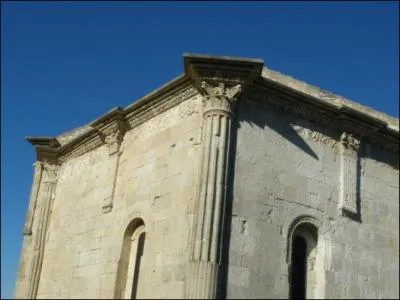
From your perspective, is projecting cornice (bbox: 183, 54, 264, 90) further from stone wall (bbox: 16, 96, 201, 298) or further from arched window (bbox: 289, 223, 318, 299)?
arched window (bbox: 289, 223, 318, 299)

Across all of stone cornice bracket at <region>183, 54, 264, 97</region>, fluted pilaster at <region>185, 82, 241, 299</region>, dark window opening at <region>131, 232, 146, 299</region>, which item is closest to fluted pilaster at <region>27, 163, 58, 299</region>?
dark window opening at <region>131, 232, 146, 299</region>

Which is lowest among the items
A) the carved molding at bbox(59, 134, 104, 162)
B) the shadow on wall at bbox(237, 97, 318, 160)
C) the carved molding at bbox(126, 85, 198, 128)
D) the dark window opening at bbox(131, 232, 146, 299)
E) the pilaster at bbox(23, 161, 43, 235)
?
the dark window opening at bbox(131, 232, 146, 299)

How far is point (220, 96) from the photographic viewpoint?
33.8 ft

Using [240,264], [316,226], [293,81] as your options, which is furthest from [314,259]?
[293,81]

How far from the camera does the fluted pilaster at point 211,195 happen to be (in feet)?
30.2

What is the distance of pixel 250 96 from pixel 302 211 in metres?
2.24

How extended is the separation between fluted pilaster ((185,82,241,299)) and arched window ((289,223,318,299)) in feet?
5.85

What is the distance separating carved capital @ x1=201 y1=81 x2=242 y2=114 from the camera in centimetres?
1030

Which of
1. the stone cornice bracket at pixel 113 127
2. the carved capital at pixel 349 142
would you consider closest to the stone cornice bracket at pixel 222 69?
the carved capital at pixel 349 142

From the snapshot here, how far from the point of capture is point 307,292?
10664 mm

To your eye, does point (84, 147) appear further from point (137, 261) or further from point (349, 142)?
point (349, 142)

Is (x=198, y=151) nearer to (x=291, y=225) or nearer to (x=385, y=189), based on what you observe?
(x=291, y=225)

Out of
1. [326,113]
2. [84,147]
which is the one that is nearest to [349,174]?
[326,113]

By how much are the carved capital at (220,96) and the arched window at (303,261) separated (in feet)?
8.16
